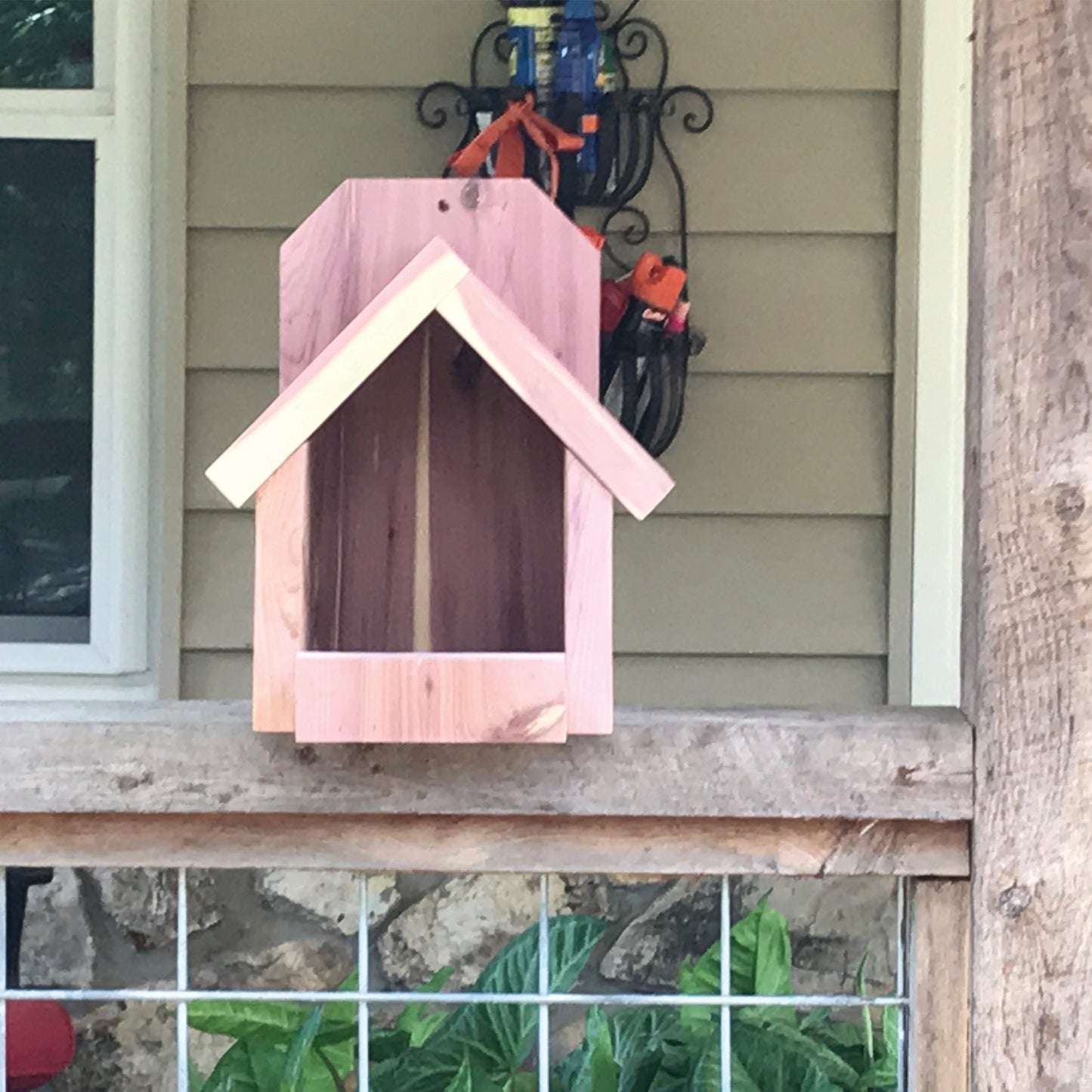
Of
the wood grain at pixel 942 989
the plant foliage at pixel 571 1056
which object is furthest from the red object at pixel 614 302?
the wood grain at pixel 942 989

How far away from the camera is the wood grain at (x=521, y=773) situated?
28.9 inches

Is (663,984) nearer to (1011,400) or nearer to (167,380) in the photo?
(167,380)

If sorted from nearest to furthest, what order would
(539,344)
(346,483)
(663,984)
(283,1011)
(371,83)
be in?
(539,344) < (346,483) < (283,1011) < (371,83) < (663,984)

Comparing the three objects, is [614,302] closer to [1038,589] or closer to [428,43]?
[428,43]

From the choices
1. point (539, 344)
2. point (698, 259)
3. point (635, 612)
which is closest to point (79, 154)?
point (698, 259)

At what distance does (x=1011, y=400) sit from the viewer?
0.74 metres

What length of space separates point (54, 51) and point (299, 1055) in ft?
4.75

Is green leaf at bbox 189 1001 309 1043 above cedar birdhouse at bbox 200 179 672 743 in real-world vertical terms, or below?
below

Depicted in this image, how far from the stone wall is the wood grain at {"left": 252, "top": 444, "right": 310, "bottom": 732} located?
1289 millimetres

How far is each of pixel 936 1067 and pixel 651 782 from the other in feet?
0.79

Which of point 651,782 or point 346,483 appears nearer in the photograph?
point 651,782

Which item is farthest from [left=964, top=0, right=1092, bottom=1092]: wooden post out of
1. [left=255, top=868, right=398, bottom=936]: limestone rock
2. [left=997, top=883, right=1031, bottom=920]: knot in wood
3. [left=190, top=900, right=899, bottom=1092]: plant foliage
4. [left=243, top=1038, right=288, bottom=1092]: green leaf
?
[left=255, top=868, right=398, bottom=936]: limestone rock

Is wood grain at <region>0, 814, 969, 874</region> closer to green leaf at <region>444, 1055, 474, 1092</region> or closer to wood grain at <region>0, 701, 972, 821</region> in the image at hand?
wood grain at <region>0, 701, 972, 821</region>

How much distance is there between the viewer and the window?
6.06 feet
